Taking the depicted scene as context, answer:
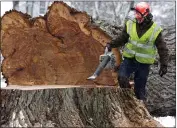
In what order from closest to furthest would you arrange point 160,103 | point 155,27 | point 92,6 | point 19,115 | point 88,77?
1. point 19,115
2. point 155,27
3. point 88,77
4. point 160,103
5. point 92,6

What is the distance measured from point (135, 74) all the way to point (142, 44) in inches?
20.9

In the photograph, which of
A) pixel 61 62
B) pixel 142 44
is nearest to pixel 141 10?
pixel 142 44

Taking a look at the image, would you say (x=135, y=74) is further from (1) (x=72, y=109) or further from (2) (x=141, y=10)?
(1) (x=72, y=109)

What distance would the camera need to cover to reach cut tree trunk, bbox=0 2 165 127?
614cm

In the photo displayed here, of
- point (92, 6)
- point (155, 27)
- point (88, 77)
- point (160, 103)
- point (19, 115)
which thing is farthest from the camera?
point (92, 6)

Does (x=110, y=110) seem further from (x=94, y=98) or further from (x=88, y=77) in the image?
(x=88, y=77)

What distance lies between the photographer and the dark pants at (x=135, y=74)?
6.61 meters

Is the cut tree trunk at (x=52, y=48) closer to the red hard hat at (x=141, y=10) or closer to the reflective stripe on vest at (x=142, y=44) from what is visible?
the reflective stripe on vest at (x=142, y=44)

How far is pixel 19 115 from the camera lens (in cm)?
593

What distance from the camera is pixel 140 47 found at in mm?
6500

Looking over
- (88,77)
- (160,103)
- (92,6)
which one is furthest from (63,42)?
(92,6)

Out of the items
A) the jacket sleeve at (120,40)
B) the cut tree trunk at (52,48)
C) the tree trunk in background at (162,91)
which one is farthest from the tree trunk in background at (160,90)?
the jacket sleeve at (120,40)

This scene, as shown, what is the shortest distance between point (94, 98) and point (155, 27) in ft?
3.99

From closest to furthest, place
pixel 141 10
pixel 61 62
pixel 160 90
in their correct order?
pixel 141 10 → pixel 61 62 → pixel 160 90
